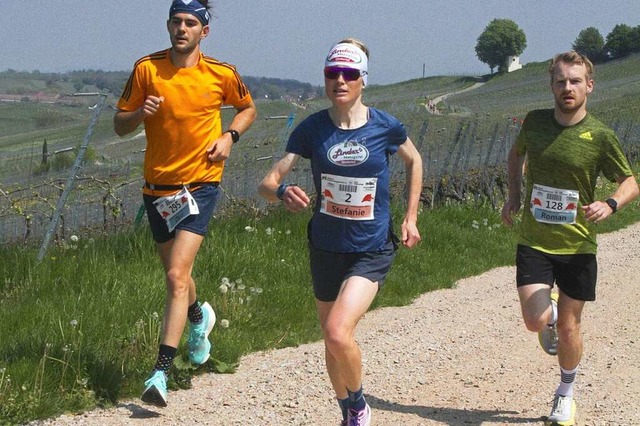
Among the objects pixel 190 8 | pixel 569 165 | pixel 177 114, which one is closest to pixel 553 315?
pixel 569 165

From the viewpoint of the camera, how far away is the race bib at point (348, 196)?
5215 millimetres

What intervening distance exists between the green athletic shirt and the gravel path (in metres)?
1.07

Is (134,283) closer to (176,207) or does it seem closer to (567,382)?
(176,207)

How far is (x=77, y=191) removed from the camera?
30.4ft

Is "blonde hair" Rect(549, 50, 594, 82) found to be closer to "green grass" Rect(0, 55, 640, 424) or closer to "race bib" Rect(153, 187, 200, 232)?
"race bib" Rect(153, 187, 200, 232)

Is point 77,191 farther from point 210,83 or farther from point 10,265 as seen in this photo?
point 210,83

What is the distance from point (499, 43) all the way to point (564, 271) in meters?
107

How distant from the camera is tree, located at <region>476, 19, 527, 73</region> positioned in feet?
360

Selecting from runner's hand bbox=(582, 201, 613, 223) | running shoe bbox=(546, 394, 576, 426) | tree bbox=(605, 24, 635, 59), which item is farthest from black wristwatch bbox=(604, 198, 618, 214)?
tree bbox=(605, 24, 635, 59)

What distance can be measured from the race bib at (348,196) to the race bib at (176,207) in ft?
3.58

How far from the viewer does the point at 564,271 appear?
589 centimetres

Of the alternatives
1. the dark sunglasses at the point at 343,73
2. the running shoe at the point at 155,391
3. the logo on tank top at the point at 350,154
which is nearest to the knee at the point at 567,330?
the logo on tank top at the point at 350,154

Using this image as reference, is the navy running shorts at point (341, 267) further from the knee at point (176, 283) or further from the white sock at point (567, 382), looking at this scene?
the white sock at point (567, 382)

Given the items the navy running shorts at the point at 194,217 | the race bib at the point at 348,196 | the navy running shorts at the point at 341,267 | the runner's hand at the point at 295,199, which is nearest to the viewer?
the runner's hand at the point at 295,199
